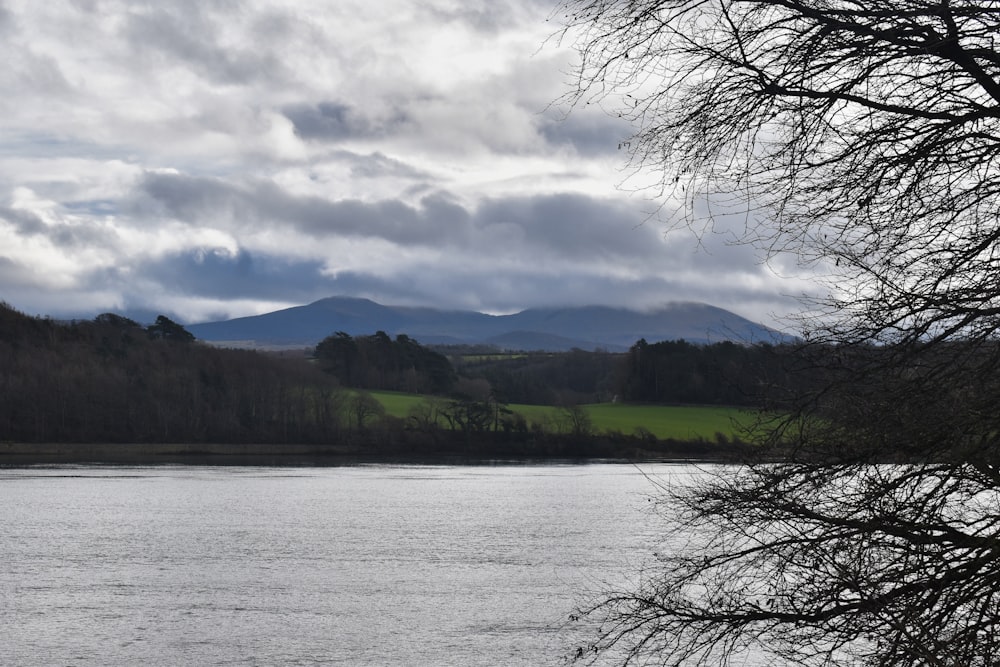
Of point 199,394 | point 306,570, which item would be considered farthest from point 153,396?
point 306,570

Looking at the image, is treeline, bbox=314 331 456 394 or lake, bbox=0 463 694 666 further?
treeline, bbox=314 331 456 394

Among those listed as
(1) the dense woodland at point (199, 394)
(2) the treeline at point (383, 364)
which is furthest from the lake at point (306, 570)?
(2) the treeline at point (383, 364)

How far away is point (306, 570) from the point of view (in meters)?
35.8

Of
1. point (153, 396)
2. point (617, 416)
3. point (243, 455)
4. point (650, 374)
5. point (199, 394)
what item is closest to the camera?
point (650, 374)

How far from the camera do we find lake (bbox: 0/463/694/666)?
2414 cm

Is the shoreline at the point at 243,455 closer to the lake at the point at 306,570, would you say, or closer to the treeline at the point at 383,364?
the treeline at the point at 383,364

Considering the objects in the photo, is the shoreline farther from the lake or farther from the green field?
the lake

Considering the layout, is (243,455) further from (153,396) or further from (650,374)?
(650,374)

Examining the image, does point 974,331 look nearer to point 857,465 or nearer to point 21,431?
point 857,465

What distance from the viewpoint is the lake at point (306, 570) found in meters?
24.1

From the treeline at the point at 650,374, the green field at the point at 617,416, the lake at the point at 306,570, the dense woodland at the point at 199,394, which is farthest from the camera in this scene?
the dense woodland at the point at 199,394

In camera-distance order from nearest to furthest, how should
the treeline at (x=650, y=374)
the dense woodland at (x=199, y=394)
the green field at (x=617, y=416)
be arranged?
the treeline at (x=650, y=374) → the green field at (x=617, y=416) → the dense woodland at (x=199, y=394)

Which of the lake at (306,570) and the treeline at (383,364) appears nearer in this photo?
the lake at (306,570)

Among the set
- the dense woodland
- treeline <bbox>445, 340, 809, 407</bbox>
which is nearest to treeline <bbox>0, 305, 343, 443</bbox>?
the dense woodland
